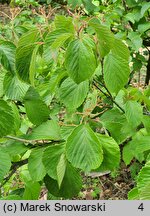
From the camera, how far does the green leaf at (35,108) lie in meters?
1.17

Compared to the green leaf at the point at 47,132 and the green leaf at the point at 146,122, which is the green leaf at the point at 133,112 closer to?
the green leaf at the point at 146,122

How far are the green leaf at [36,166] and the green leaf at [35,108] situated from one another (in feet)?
0.36

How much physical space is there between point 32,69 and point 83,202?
33 cm

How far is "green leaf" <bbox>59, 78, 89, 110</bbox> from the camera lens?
108 centimetres

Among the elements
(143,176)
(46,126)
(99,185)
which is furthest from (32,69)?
(99,185)

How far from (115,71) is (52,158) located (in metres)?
0.28

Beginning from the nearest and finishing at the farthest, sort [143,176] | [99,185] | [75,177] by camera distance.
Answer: [143,176], [75,177], [99,185]

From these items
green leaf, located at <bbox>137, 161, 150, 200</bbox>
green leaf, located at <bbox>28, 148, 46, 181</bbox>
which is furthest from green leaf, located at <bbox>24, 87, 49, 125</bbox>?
green leaf, located at <bbox>137, 161, 150, 200</bbox>

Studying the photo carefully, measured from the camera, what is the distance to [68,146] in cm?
96

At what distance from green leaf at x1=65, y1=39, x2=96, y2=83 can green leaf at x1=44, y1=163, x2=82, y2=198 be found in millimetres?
286

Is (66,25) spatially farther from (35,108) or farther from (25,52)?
(35,108)

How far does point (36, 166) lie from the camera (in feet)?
3.61

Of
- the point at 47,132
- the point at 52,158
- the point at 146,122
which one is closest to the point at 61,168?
the point at 52,158

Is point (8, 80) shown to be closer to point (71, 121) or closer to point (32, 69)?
point (32, 69)
